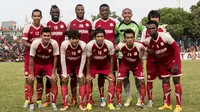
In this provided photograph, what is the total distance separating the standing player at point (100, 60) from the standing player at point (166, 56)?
941 millimetres

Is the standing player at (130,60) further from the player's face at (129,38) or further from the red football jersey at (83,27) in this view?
the red football jersey at (83,27)

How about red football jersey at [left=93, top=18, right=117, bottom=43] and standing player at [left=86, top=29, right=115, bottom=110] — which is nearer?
standing player at [left=86, top=29, right=115, bottom=110]

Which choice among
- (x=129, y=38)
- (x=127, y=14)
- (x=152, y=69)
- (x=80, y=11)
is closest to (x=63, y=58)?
(x=80, y=11)

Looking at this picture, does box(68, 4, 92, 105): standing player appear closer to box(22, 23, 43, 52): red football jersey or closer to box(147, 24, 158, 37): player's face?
box(22, 23, 43, 52): red football jersey

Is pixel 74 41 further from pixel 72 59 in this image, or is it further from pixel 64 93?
pixel 64 93

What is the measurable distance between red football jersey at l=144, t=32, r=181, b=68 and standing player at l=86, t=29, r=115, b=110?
94 cm

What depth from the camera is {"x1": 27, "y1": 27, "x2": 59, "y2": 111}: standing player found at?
774 cm

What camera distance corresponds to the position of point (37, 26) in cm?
827

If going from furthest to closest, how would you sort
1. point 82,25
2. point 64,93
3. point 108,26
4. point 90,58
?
point 108,26, point 82,25, point 90,58, point 64,93

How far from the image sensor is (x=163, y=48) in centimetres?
769

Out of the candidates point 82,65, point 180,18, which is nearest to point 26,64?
point 82,65

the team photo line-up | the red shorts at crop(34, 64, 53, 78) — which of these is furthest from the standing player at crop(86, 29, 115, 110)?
the red shorts at crop(34, 64, 53, 78)

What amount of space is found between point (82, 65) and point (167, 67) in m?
1.97

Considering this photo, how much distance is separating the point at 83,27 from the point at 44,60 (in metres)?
1.39
